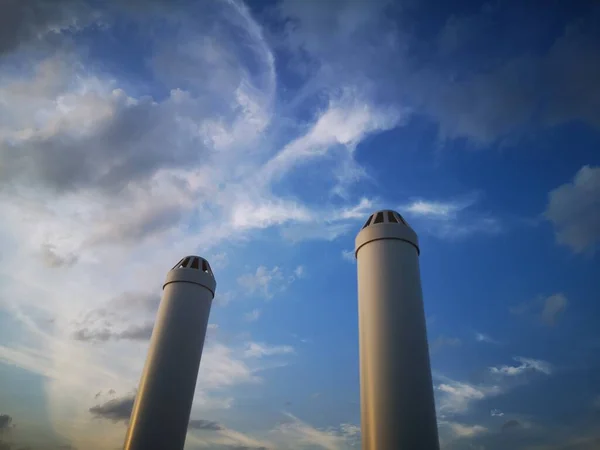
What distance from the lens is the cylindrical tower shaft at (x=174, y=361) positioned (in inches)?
819

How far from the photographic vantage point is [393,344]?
54.6 ft

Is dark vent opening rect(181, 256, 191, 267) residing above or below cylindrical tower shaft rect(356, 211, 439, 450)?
above

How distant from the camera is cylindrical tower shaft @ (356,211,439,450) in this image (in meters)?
15.2

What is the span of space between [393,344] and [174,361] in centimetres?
1294

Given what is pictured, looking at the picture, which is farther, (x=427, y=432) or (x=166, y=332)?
(x=166, y=332)

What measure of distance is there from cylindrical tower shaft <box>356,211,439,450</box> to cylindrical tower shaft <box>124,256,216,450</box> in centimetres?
1089

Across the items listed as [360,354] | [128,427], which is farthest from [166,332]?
[360,354]

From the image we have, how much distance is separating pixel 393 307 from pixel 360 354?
2.66 m

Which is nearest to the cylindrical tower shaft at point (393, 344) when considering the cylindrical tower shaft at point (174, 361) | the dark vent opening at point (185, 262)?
the cylindrical tower shaft at point (174, 361)

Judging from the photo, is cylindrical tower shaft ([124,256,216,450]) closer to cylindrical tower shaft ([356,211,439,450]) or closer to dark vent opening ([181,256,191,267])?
dark vent opening ([181,256,191,267])

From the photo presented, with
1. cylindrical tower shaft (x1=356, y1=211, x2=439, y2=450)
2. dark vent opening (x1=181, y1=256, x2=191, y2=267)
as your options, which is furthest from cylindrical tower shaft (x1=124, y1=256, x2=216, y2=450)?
cylindrical tower shaft (x1=356, y1=211, x2=439, y2=450)

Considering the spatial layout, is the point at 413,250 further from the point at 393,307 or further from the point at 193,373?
the point at 193,373

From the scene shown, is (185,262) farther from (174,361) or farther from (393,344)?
(393,344)

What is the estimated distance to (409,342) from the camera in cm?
1664
